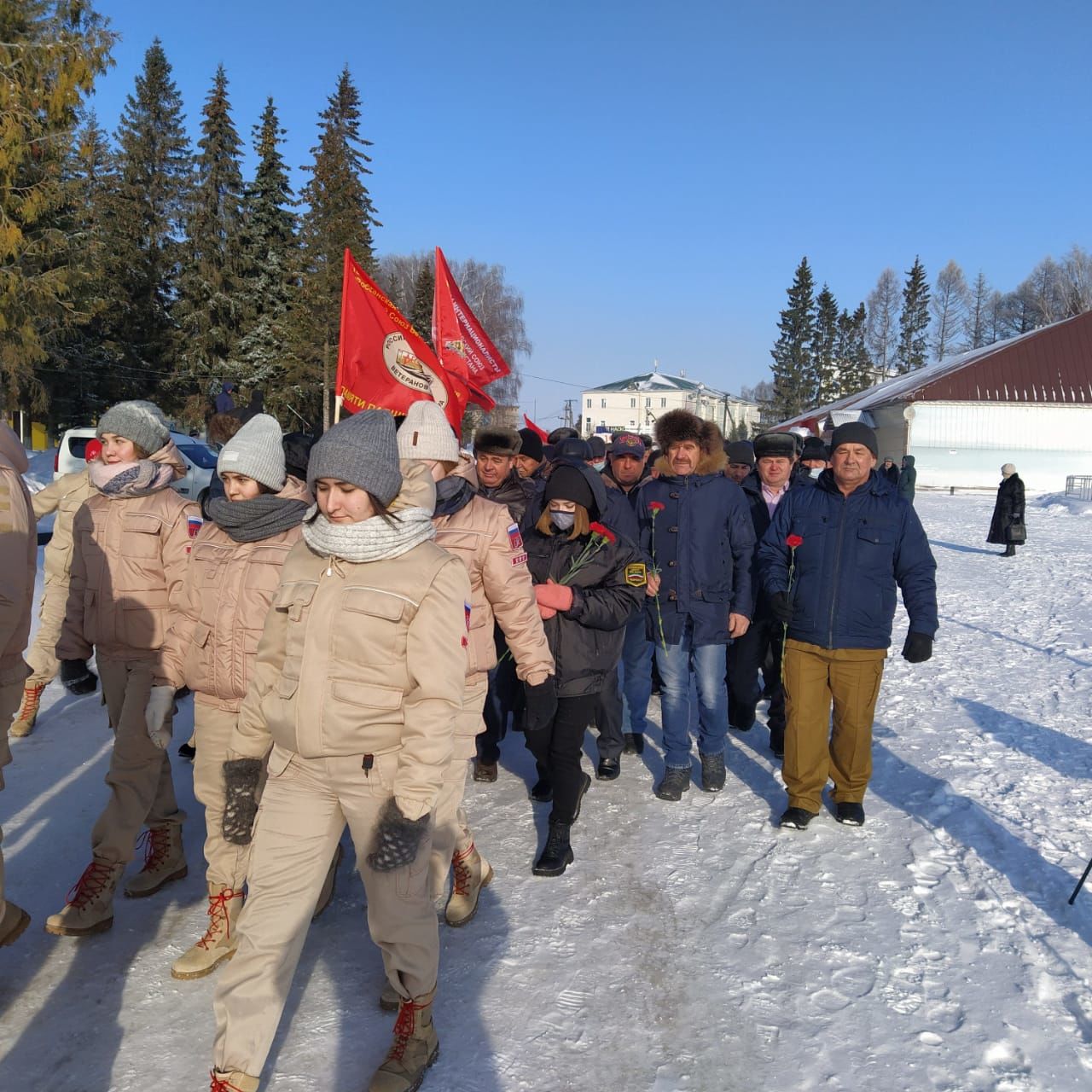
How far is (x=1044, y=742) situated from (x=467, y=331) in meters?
6.04

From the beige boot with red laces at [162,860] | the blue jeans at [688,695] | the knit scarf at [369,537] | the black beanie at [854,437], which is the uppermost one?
the black beanie at [854,437]

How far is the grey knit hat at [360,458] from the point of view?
2500mm

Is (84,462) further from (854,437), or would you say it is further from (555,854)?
(854,437)

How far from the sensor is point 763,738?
610cm

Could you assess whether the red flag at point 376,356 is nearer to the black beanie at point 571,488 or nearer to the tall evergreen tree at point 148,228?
the black beanie at point 571,488

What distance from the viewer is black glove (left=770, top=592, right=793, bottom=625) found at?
457 centimetres

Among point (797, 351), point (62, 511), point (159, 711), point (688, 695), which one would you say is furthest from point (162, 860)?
point (797, 351)

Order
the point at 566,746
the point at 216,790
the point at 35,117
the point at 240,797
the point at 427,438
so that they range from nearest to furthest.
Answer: the point at 240,797, the point at 216,790, the point at 427,438, the point at 566,746, the point at 35,117

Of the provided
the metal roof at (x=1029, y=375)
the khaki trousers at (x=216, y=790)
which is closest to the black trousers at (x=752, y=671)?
the khaki trousers at (x=216, y=790)

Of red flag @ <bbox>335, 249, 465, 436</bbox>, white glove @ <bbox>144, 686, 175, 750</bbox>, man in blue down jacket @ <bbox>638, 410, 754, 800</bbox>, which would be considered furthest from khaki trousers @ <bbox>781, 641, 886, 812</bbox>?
red flag @ <bbox>335, 249, 465, 436</bbox>

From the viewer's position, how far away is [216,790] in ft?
10.7

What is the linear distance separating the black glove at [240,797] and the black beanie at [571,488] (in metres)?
1.83

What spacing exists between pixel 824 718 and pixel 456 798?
231cm

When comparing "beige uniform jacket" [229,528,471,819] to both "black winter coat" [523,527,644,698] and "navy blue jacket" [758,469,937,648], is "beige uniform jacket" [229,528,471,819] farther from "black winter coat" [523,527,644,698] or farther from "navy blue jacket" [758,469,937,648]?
"navy blue jacket" [758,469,937,648]
